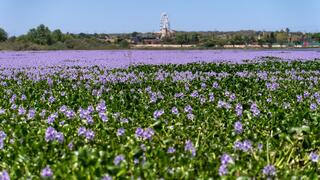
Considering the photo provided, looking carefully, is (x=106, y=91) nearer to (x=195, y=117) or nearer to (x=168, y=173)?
(x=195, y=117)

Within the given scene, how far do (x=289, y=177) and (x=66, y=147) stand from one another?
6.05ft

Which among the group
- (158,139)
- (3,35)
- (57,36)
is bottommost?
(57,36)

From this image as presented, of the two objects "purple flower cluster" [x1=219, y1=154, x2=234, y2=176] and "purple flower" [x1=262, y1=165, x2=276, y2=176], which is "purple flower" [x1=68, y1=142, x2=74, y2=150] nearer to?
"purple flower cluster" [x1=219, y1=154, x2=234, y2=176]

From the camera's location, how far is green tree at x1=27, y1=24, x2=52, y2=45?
55750 millimetres

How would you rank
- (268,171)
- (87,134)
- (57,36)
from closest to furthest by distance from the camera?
(268,171)
(87,134)
(57,36)

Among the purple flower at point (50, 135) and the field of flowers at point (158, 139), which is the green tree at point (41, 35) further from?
the purple flower at point (50, 135)

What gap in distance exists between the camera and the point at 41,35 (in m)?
58.4

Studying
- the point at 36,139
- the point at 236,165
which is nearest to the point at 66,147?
the point at 36,139

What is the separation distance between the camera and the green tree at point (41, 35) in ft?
183

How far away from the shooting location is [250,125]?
580 centimetres

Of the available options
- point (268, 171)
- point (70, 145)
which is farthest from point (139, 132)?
point (268, 171)

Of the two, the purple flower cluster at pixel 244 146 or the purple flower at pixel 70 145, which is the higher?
the purple flower at pixel 70 145

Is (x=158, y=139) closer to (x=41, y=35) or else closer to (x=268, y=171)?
(x=268, y=171)

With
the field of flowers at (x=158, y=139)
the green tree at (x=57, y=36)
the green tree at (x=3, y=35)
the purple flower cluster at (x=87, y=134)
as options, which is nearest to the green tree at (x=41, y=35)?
the green tree at (x=57, y=36)
